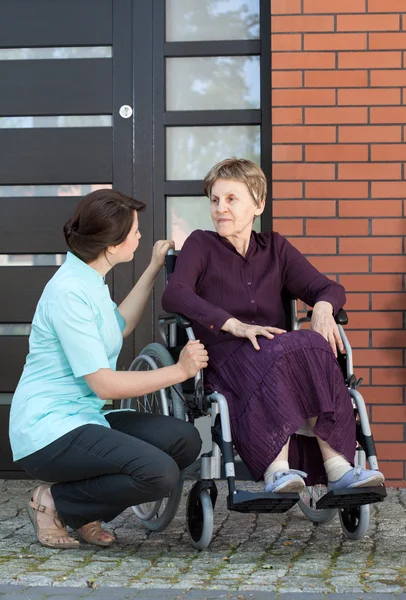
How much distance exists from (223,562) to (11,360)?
87.9 inches

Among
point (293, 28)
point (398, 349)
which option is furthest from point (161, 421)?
point (293, 28)

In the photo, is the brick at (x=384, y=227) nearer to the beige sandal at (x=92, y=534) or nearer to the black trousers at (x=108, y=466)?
the black trousers at (x=108, y=466)

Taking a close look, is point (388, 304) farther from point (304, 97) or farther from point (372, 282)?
point (304, 97)

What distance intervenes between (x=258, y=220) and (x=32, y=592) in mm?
2773

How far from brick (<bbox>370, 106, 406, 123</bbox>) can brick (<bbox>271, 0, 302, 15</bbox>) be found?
1.99 ft

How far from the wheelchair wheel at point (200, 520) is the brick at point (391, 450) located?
150cm

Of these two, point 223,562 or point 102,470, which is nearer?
point 223,562

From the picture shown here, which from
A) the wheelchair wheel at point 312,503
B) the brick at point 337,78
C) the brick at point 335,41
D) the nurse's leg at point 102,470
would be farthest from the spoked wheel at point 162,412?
the brick at point 335,41

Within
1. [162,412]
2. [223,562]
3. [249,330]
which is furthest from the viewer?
[162,412]

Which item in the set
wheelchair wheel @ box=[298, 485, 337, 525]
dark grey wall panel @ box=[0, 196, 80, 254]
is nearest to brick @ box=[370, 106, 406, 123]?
dark grey wall panel @ box=[0, 196, 80, 254]

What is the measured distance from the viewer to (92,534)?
3.47 meters

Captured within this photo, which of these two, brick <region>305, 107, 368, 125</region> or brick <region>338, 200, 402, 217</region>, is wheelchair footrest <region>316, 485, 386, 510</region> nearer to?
brick <region>338, 200, 402, 217</region>

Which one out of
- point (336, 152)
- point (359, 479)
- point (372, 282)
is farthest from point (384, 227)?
point (359, 479)

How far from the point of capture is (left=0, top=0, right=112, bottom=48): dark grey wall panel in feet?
16.8
